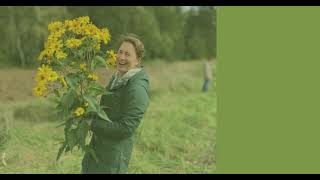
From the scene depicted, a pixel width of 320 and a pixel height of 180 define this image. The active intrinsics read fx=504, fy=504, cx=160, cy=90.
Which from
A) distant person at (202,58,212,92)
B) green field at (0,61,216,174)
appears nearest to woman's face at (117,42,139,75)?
green field at (0,61,216,174)

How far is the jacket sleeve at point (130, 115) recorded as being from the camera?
2.11 meters

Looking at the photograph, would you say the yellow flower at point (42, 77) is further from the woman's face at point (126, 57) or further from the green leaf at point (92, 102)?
the woman's face at point (126, 57)

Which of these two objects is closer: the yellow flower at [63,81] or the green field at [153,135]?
the yellow flower at [63,81]

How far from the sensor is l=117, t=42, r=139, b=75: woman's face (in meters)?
2.19

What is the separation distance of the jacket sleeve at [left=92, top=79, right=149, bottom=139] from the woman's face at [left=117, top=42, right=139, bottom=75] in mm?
110

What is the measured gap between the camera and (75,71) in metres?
2.25

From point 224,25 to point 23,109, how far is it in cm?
274

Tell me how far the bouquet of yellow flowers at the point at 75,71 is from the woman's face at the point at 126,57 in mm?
89

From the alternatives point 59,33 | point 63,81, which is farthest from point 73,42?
point 63,81

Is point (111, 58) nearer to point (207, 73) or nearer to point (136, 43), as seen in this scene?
point (136, 43)

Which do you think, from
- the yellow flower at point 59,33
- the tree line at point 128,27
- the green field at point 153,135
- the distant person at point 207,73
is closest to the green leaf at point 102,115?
the yellow flower at point 59,33

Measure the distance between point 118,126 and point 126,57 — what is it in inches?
11.9

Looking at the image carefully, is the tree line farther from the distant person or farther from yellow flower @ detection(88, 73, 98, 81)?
yellow flower @ detection(88, 73, 98, 81)
